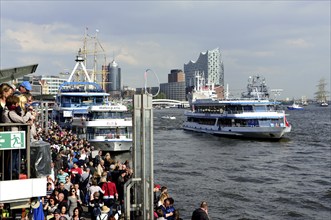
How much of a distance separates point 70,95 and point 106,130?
1327 cm

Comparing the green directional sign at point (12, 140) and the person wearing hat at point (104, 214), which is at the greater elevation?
the green directional sign at point (12, 140)

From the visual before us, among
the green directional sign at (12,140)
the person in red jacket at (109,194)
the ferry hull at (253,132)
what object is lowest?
the ferry hull at (253,132)

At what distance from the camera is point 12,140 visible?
6.34 m

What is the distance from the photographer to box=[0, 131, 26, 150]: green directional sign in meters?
6.27

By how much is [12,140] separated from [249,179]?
23616mm

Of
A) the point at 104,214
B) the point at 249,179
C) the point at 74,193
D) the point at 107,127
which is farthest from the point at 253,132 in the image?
the point at 74,193

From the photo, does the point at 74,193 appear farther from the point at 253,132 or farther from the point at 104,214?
the point at 253,132

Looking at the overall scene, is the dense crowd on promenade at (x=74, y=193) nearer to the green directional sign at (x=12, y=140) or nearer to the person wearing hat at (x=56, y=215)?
the person wearing hat at (x=56, y=215)

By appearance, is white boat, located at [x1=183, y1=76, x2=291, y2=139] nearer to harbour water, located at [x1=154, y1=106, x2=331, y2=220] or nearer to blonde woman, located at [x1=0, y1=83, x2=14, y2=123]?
harbour water, located at [x1=154, y1=106, x2=331, y2=220]

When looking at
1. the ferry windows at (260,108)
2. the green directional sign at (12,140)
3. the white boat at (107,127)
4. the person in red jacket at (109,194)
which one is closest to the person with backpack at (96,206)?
the person in red jacket at (109,194)

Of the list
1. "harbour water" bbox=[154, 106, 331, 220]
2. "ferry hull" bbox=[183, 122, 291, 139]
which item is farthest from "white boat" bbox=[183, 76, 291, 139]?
"harbour water" bbox=[154, 106, 331, 220]

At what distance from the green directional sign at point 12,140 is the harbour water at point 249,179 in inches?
531

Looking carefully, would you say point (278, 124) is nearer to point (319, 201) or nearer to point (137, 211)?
point (319, 201)

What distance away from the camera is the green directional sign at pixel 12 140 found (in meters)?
6.27
